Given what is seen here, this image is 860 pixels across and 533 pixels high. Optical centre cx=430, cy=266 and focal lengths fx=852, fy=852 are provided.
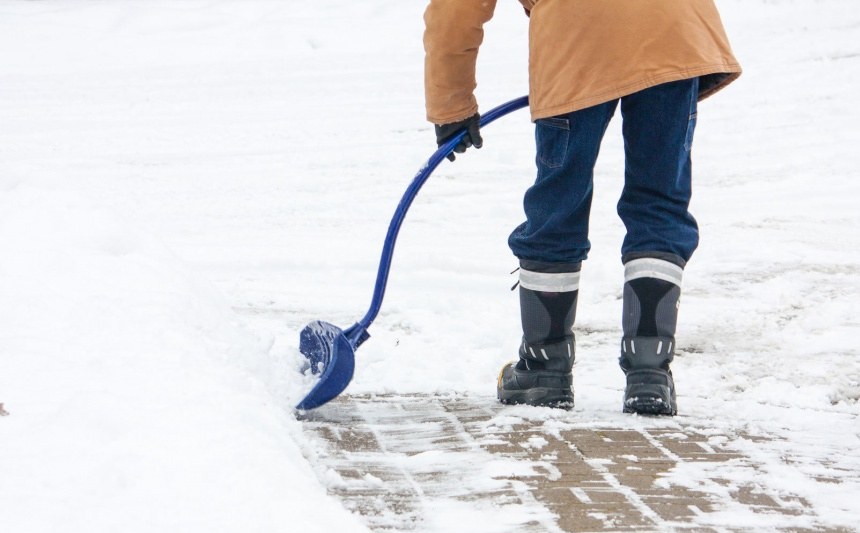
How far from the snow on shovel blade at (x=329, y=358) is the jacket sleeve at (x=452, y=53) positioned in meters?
0.66

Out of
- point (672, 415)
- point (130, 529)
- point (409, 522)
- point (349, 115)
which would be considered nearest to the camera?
point (130, 529)

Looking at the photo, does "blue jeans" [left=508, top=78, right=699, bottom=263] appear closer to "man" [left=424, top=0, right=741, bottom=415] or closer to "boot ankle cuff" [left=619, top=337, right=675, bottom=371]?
"man" [left=424, top=0, right=741, bottom=415]

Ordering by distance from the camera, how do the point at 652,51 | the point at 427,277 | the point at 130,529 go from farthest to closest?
1. the point at 427,277
2. the point at 652,51
3. the point at 130,529

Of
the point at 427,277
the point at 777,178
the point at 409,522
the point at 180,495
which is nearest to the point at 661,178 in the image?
the point at 409,522

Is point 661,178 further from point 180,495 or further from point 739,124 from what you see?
point 739,124

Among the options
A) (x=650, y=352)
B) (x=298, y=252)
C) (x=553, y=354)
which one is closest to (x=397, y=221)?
(x=553, y=354)

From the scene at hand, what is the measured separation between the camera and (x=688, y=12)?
2086mm

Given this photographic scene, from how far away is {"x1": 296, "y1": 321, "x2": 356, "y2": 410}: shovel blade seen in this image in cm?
224

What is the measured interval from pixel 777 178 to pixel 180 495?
4.65m

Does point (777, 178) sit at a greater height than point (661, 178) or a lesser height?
lesser

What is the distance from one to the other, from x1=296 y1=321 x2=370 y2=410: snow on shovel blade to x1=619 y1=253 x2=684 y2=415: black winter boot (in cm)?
75

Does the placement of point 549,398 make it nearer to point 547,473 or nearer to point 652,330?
point 652,330

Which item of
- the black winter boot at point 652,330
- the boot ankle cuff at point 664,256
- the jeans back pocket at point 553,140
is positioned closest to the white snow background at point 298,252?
the black winter boot at point 652,330

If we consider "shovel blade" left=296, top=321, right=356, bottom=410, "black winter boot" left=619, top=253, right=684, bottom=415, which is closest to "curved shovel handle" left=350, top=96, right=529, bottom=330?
"shovel blade" left=296, top=321, right=356, bottom=410
